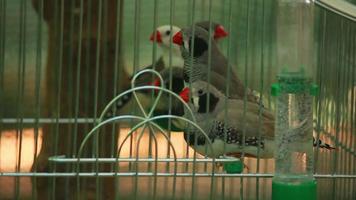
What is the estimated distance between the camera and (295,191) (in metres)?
0.64

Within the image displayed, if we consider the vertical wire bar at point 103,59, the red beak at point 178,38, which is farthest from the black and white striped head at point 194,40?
the vertical wire bar at point 103,59

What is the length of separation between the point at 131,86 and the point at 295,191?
0.34 meters

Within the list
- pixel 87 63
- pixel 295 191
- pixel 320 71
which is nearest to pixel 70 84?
pixel 87 63

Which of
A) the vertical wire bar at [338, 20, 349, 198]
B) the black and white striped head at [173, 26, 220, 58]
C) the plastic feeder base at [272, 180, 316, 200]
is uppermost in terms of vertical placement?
the black and white striped head at [173, 26, 220, 58]

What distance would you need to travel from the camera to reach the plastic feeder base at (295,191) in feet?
2.09

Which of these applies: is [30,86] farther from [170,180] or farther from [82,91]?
[170,180]

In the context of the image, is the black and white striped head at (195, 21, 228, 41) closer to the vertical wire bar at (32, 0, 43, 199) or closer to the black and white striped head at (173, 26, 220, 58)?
the black and white striped head at (173, 26, 220, 58)

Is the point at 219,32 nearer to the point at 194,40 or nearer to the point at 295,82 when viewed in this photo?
the point at 194,40

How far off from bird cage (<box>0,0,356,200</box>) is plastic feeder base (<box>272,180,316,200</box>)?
0.81 ft

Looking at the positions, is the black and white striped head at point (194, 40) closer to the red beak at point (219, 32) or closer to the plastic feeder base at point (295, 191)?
the red beak at point (219, 32)

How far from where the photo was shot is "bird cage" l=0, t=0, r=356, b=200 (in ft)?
3.05

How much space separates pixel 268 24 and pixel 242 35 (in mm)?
59

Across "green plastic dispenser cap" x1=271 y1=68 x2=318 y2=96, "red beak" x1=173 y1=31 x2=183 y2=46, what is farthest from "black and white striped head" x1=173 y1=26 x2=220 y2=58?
"green plastic dispenser cap" x1=271 y1=68 x2=318 y2=96

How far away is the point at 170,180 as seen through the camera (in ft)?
3.64
